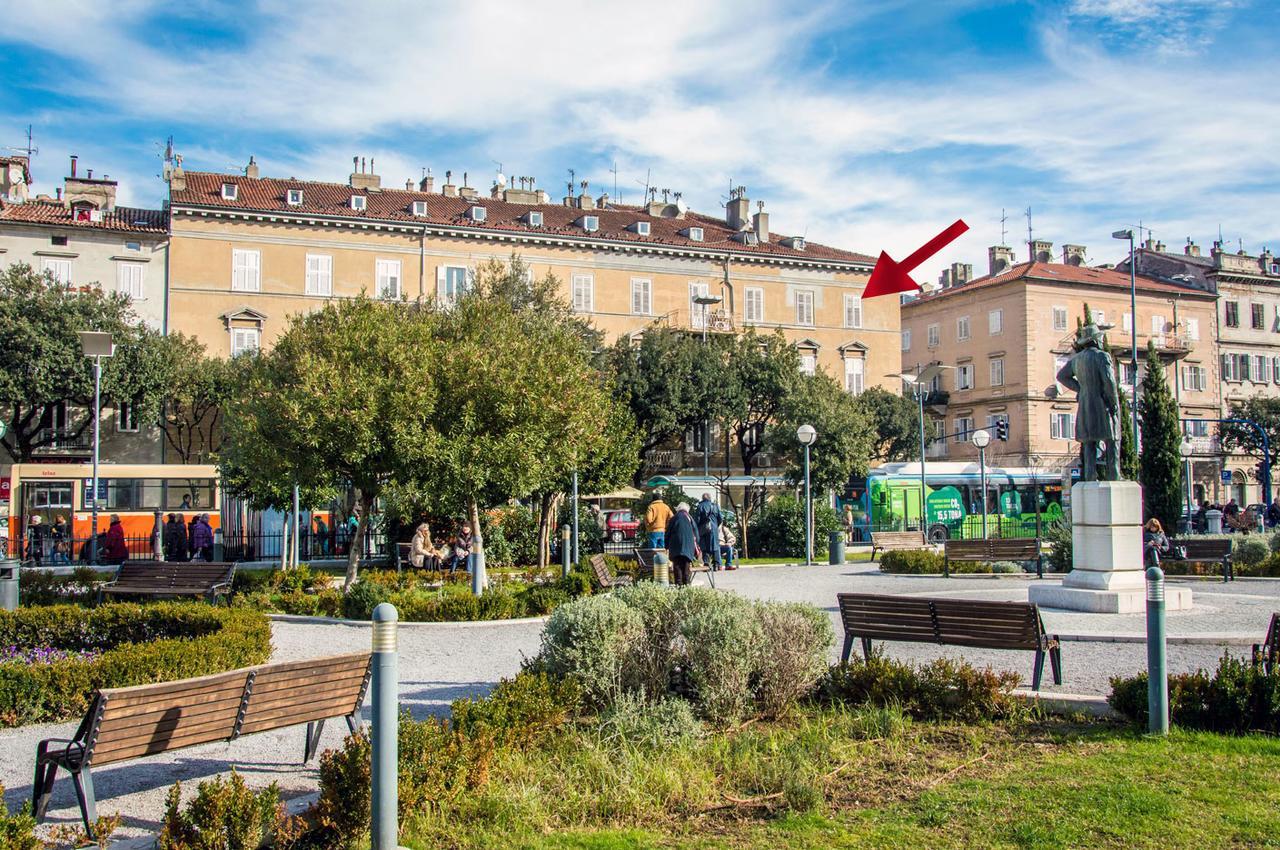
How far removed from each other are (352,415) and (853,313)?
129ft

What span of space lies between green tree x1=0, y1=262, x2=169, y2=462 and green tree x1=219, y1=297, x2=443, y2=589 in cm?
2124

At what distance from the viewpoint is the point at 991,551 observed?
21.8m

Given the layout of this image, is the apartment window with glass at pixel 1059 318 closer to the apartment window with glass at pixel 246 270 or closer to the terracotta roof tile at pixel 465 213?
the terracotta roof tile at pixel 465 213

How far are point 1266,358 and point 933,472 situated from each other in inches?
1457

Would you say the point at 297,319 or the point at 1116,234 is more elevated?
the point at 1116,234

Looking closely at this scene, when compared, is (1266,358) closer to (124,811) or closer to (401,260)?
(401,260)

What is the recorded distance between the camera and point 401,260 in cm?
4528

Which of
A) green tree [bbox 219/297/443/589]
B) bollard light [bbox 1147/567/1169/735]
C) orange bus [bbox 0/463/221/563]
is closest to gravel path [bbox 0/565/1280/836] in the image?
bollard light [bbox 1147/567/1169/735]

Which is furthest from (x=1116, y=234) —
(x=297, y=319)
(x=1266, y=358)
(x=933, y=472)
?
(x=1266, y=358)

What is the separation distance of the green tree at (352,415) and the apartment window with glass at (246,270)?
24.8 m

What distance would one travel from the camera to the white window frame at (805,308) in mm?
51719

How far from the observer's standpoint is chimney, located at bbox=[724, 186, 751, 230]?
55.3m

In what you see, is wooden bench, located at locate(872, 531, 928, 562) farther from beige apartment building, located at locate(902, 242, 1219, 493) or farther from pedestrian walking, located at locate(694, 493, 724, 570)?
beige apartment building, located at locate(902, 242, 1219, 493)

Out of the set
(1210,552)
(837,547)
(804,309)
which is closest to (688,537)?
(1210,552)
